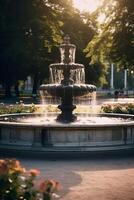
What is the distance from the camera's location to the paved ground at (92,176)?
900 cm

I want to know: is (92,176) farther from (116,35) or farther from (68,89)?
(116,35)

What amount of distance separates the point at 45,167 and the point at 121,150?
2.77 meters

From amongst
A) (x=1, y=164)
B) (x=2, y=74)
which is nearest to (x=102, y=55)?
(x=2, y=74)

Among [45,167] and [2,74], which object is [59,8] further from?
[45,167]

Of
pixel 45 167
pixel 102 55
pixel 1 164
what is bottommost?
pixel 45 167

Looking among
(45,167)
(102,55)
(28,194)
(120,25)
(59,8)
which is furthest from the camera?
(59,8)

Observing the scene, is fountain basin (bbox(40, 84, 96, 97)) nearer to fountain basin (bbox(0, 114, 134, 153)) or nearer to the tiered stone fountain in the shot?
the tiered stone fountain

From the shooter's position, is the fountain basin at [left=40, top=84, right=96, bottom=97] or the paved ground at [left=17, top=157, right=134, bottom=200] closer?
the paved ground at [left=17, top=157, right=134, bottom=200]

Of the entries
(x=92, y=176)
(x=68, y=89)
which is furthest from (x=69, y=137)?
(x=68, y=89)

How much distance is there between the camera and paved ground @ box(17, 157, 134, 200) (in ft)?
29.5

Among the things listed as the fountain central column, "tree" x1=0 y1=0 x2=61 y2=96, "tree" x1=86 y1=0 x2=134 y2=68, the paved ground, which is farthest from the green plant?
"tree" x1=0 y1=0 x2=61 y2=96

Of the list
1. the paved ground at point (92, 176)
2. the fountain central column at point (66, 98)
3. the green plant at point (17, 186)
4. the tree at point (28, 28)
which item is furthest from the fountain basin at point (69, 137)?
the tree at point (28, 28)

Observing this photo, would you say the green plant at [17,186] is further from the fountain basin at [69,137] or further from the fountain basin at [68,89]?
the fountain basin at [68,89]

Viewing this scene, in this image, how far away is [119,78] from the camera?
446 ft
